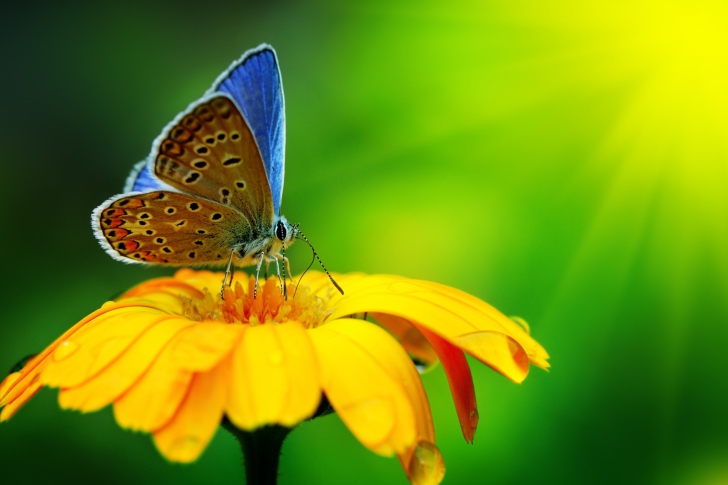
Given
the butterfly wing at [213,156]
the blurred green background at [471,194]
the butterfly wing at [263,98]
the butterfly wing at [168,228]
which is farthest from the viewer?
the blurred green background at [471,194]

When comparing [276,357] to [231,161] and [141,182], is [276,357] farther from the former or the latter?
[141,182]

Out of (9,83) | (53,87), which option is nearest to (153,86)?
(53,87)

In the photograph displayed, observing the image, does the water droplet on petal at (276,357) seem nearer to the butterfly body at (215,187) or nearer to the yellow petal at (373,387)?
the yellow petal at (373,387)

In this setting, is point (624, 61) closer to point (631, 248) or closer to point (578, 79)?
point (578, 79)

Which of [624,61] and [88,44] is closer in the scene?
[624,61]

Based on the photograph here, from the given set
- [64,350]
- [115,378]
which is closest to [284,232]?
[64,350]

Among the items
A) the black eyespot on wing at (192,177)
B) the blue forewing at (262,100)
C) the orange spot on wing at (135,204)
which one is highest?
the blue forewing at (262,100)

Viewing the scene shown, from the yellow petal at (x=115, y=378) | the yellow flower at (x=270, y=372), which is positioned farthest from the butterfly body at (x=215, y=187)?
the yellow petal at (x=115, y=378)
